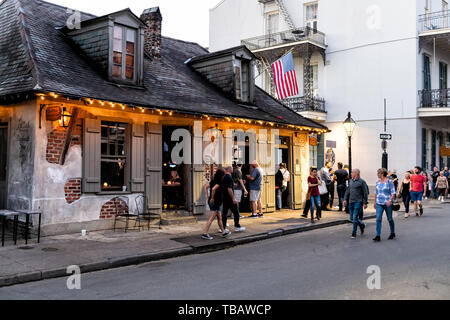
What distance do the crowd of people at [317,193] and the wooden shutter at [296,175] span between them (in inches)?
18.4

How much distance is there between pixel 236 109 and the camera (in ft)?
46.6

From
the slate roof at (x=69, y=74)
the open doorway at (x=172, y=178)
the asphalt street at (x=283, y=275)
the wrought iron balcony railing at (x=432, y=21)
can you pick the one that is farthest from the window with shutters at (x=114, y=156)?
the wrought iron balcony railing at (x=432, y=21)

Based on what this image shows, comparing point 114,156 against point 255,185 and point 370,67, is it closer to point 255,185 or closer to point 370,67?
point 255,185

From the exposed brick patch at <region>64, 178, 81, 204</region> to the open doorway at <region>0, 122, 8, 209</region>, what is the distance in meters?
1.77

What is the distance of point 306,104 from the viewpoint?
23.7 meters

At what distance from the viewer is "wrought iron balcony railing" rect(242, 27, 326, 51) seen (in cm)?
2403

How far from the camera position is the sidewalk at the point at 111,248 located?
23.2 feet

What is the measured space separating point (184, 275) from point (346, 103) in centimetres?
1931

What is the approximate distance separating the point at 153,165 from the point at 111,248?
358cm

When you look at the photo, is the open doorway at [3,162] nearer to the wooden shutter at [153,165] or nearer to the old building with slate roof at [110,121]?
the old building with slate roof at [110,121]

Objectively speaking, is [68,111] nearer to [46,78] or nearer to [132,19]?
[46,78]

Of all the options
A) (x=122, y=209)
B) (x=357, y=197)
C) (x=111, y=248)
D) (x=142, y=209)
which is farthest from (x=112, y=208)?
(x=357, y=197)

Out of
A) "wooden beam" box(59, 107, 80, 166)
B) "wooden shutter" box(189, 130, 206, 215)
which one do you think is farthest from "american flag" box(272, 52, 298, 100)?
"wooden beam" box(59, 107, 80, 166)
